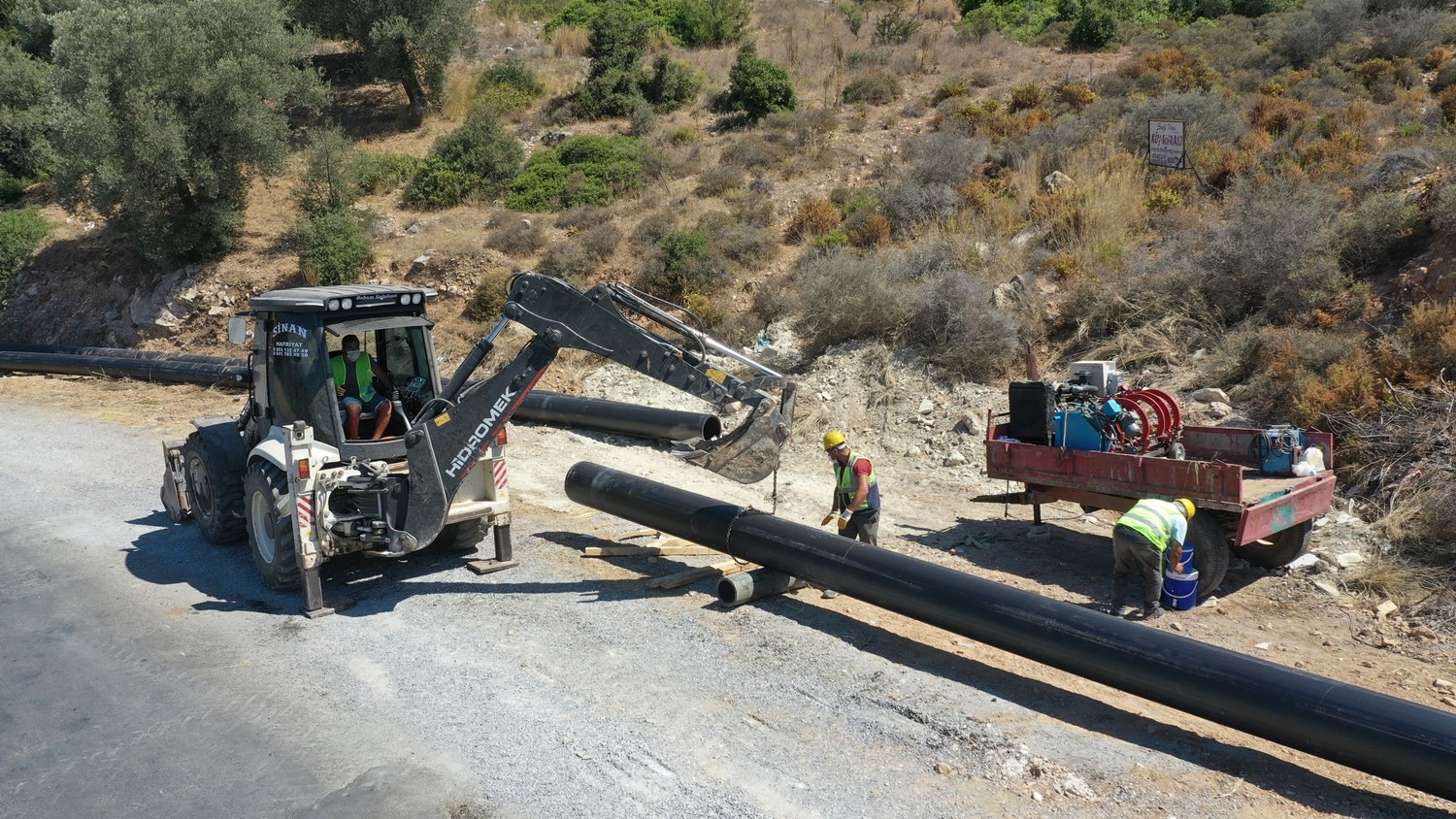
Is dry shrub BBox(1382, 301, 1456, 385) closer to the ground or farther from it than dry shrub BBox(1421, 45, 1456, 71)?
closer to the ground

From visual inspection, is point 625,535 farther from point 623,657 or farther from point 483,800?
point 483,800

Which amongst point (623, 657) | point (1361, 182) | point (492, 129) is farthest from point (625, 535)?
point (492, 129)

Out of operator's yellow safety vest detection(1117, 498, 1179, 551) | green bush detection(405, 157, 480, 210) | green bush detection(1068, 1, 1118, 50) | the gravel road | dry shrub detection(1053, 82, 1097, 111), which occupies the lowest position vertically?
the gravel road

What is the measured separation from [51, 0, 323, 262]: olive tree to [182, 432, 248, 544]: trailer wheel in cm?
1625

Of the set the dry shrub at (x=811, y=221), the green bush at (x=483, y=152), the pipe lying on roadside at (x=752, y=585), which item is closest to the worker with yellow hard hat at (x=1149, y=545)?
the pipe lying on roadside at (x=752, y=585)

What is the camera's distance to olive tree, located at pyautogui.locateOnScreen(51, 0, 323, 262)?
23.2 metres

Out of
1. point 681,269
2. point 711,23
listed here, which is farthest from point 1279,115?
point 711,23

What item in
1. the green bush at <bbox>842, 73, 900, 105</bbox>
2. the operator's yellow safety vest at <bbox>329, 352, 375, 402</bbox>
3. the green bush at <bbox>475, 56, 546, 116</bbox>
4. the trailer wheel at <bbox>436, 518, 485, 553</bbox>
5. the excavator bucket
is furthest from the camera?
the green bush at <bbox>475, 56, 546, 116</bbox>

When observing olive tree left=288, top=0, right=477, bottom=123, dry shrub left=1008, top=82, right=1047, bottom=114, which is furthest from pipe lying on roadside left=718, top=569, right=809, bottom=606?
olive tree left=288, top=0, right=477, bottom=123

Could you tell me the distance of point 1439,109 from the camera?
18.4 meters

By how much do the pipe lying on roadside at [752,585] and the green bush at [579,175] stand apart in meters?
18.1

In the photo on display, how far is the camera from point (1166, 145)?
18.4m

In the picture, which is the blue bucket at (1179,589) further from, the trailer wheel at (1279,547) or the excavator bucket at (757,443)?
the excavator bucket at (757,443)

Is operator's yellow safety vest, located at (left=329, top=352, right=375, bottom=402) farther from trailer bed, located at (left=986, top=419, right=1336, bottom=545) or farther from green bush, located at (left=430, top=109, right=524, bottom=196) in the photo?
green bush, located at (left=430, top=109, right=524, bottom=196)
